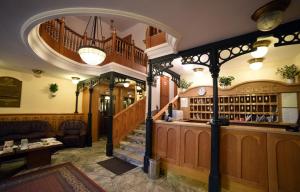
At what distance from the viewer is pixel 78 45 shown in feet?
16.9

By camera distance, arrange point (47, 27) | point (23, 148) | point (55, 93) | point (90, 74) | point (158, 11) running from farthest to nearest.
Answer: point (55, 93) → point (90, 74) → point (47, 27) → point (23, 148) → point (158, 11)

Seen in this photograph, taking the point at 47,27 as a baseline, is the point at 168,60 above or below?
below

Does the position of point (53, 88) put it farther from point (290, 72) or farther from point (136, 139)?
point (290, 72)

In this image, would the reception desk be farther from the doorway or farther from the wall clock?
the doorway

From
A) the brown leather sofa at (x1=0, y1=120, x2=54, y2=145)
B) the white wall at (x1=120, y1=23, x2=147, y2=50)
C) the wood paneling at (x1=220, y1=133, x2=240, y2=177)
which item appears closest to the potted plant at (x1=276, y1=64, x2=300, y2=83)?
the wood paneling at (x1=220, y1=133, x2=240, y2=177)

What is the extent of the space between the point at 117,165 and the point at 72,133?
2835 millimetres

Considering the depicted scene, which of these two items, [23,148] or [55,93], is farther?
[55,93]

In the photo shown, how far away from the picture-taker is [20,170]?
3580 millimetres

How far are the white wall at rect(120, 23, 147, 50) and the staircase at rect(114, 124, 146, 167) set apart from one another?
4.77 m

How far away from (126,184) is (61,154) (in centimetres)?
300

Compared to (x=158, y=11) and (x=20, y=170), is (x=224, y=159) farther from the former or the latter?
(x=20, y=170)

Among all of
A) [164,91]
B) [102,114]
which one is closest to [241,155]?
[164,91]

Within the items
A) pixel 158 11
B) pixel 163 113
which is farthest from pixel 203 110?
pixel 158 11

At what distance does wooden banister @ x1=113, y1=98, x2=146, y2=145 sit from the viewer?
512 centimetres
